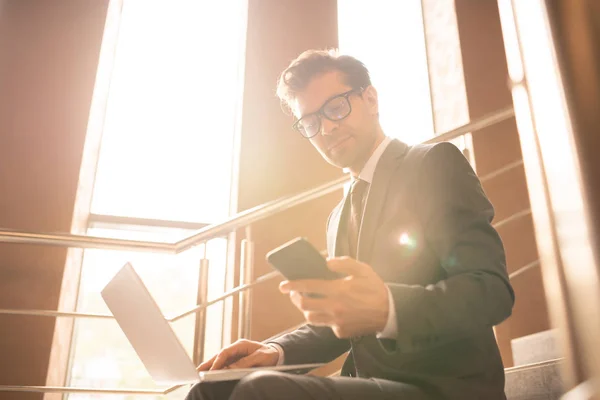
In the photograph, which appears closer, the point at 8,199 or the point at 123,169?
the point at 8,199

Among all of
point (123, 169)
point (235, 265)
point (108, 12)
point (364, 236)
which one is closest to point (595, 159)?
point (364, 236)

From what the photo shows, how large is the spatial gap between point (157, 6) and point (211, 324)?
236 cm

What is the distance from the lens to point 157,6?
3.56 metres

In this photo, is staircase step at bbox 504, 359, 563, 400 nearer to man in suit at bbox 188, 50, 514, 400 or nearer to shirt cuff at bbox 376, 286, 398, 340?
man in suit at bbox 188, 50, 514, 400

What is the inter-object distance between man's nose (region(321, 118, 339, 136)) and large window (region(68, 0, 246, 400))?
162 cm

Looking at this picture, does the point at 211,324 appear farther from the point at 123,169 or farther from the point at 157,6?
the point at 157,6

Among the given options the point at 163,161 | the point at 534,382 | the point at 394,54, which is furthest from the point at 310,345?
the point at 394,54

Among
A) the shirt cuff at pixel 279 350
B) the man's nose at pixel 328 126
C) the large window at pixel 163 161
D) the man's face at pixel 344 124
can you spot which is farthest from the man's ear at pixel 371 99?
the large window at pixel 163 161

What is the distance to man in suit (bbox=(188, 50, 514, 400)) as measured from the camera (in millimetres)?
799

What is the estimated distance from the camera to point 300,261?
779 millimetres

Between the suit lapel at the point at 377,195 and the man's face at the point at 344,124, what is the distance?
0.19m

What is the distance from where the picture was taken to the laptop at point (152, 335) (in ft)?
2.94

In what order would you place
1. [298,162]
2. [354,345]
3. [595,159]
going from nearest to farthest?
1. [595,159]
2. [354,345]
3. [298,162]

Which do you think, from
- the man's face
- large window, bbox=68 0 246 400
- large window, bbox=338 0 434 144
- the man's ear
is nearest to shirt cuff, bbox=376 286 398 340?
the man's face
